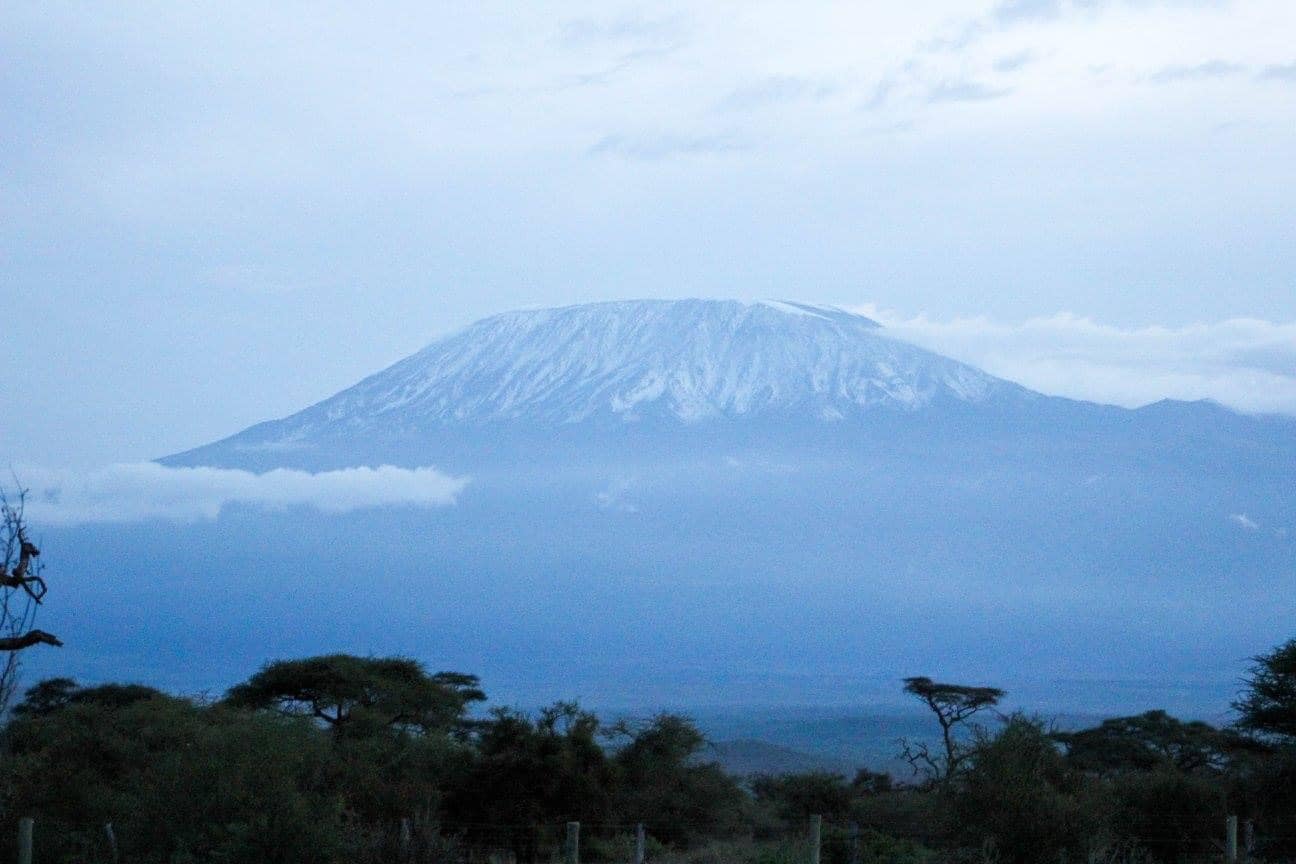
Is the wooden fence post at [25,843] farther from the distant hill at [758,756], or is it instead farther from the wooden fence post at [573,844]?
the distant hill at [758,756]

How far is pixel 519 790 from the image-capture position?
26328mm

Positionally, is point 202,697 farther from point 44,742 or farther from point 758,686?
point 758,686

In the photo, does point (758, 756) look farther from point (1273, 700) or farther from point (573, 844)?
point (573, 844)

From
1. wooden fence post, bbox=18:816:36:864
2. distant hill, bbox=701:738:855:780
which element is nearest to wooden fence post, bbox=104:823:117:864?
wooden fence post, bbox=18:816:36:864

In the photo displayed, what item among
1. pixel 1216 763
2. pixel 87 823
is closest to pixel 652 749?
pixel 87 823

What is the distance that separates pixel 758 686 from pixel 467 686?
13223 centimetres

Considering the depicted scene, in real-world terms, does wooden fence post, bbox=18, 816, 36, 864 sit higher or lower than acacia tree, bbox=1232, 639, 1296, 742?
lower

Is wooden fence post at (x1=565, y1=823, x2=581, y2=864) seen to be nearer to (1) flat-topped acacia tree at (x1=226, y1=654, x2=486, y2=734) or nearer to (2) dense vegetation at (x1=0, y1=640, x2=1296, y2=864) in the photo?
(2) dense vegetation at (x1=0, y1=640, x2=1296, y2=864)

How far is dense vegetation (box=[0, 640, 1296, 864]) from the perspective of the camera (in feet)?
54.6

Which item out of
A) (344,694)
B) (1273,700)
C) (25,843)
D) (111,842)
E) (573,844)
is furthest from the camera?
(344,694)

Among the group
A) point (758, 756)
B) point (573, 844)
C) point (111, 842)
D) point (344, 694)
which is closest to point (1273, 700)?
point (573, 844)

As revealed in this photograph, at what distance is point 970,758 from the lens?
19.0 meters

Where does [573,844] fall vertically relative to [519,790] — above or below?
above

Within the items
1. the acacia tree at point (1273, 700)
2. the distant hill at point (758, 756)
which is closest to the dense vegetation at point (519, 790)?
the acacia tree at point (1273, 700)
